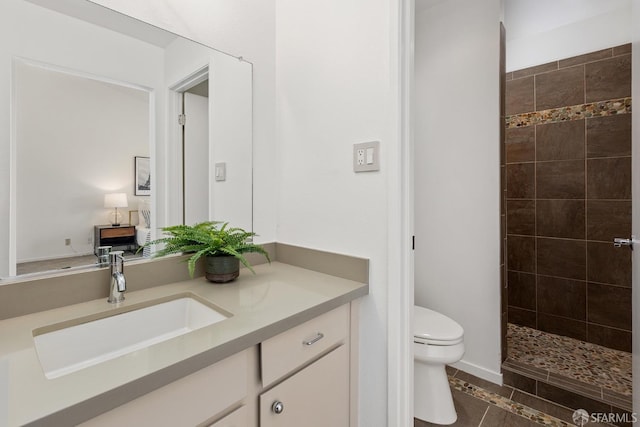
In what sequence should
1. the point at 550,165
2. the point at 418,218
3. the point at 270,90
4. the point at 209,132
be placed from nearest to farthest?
the point at 209,132 → the point at 270,90 → the point at 418,218 → the point at 550,165

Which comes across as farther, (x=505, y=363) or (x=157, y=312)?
(x=505, y=363)

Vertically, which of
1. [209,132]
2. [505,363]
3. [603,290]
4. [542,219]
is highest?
[209,132]

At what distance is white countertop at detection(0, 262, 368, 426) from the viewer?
0.53 m

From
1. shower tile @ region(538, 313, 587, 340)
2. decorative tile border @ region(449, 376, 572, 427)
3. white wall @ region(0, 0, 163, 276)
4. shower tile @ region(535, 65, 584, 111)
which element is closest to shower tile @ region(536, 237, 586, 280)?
shower tile @ region(538, 313, 587, 340)

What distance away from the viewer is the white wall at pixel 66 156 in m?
0.92

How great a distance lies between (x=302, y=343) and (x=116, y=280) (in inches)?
23.7

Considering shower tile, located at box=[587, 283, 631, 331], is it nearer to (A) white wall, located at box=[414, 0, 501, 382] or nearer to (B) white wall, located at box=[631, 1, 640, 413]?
(A) white wall, located at box=[414, 0, 501, 382]

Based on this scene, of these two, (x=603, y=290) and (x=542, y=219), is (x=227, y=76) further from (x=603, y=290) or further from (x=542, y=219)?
(x=603, y=290)

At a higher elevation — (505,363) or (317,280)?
(317,280)

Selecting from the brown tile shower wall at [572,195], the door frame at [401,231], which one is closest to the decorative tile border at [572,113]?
the brown tile shower wall at [572,195]

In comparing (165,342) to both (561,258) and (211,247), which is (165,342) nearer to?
(211,247)

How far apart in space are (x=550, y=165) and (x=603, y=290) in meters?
1.02

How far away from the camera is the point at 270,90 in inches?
61.0

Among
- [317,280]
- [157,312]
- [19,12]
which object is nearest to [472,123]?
[317,280]
